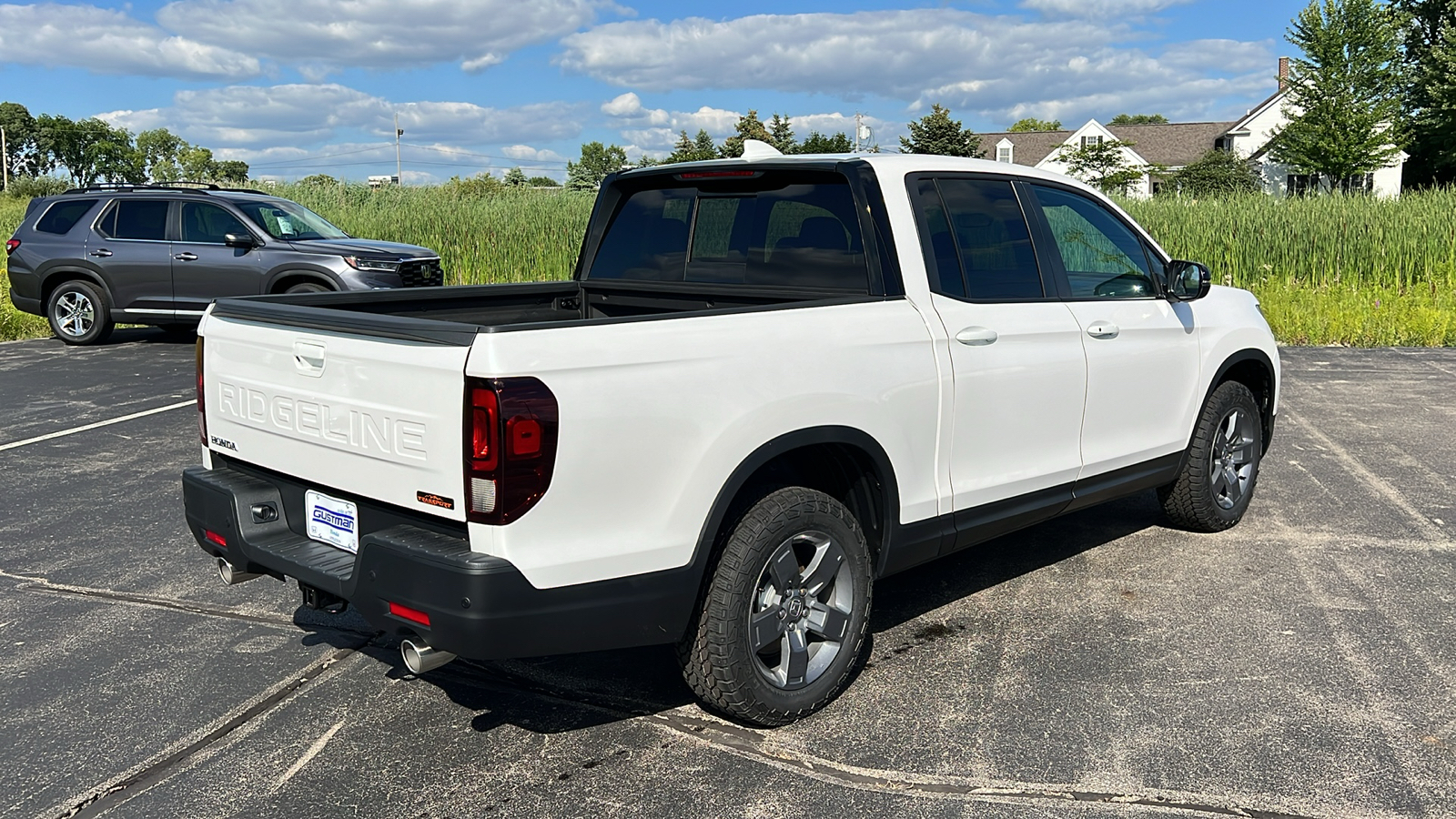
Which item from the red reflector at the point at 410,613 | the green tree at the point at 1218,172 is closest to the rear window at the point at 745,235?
the red reflector at the point at 410,613

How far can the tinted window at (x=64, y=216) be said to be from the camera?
14445 mm

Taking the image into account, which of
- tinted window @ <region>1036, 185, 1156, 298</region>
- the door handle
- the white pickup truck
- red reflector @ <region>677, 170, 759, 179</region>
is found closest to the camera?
the white pickup truck

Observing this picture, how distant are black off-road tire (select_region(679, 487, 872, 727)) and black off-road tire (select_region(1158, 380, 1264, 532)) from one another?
8.24ft

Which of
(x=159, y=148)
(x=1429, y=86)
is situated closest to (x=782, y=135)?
(x=1429, y=86)

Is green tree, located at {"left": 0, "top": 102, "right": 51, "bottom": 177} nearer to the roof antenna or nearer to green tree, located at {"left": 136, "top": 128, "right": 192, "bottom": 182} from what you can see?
green tree, located at {"left": 136, "top": 128, "right": 192, "bottom": 182}

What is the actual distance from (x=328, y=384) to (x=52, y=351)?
41.5 feet

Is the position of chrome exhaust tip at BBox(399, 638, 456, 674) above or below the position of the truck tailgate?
below

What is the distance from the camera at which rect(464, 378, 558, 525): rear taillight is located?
293 centimetres

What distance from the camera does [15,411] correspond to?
970 centimetres

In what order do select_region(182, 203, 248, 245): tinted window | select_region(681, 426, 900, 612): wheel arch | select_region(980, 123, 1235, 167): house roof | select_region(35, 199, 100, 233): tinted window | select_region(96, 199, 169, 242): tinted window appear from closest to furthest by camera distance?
select_region(681, 426, 900, 612): wheel arch
select_region(182, 203, 248, 245): tinted window
select_region(96, 199, 169, 242): tinted window
select_region(35, 199, 100, 233): tinted window
select_region(980, 123, 1235, 167): house roof

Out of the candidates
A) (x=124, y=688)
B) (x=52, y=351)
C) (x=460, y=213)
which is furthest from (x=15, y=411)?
(x=460, y=213)

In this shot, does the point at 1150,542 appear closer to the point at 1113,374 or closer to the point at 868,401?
the point at 1113,374

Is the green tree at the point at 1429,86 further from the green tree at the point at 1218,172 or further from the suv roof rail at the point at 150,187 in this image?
the suv roof rail at the point at 150,187

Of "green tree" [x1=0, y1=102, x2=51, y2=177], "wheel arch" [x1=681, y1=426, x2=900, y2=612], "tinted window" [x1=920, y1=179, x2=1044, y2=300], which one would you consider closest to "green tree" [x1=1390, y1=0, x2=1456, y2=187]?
"tinted window" [x1=920, y1=179, x2=1044, y2=300]
